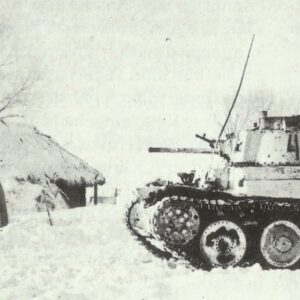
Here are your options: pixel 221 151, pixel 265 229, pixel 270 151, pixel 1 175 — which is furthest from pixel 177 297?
pixel 1 175

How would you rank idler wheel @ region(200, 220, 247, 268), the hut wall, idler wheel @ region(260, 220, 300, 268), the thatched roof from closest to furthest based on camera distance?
idler wheel @ region(200, 220, 247, 268), idler wheel @ region(260, 220, 300, 268), the thatched roof, the hut wall

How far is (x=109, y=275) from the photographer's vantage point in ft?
29.5

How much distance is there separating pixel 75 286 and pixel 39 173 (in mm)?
22222

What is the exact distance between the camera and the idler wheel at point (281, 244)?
10.4 m

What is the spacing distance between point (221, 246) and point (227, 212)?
2.14 feet

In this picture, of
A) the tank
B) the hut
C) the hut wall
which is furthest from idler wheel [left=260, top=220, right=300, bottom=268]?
the hut wall

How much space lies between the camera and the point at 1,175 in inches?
1125

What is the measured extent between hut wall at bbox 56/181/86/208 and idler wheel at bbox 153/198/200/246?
2247cm

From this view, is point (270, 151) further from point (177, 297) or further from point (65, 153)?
point (65, 153)

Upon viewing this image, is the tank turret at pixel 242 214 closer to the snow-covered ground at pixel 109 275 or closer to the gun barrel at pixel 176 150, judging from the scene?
the snow-covered ground at pixel 109 275

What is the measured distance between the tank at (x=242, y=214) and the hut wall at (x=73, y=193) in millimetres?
22155

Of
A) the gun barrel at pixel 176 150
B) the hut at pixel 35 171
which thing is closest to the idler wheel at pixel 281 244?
the gun barrel at pixel 176 150

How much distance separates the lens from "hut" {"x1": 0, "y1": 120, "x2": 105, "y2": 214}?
28.8 meters

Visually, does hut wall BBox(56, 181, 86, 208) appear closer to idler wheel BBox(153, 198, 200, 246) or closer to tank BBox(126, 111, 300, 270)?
tank BBox(126, 111, 300, 270)
